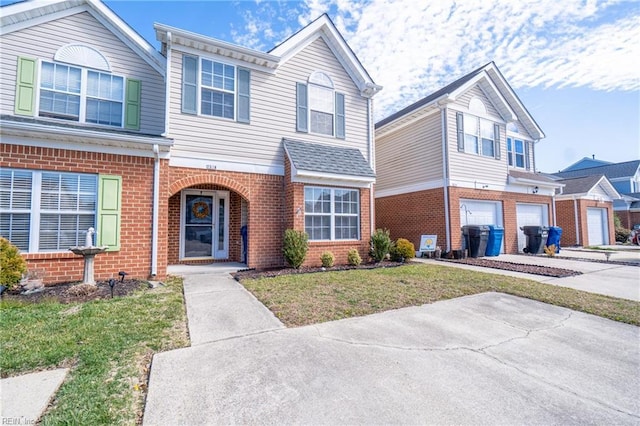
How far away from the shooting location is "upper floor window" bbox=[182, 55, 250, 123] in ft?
26.6

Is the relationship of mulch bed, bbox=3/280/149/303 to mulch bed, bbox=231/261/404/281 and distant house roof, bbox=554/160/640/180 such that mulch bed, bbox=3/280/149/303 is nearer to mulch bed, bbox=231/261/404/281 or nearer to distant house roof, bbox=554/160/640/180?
mulch bed, bbox=231/261/404/281

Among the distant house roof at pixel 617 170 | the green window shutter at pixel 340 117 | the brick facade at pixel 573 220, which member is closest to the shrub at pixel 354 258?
the green window shutter at pixel 340 117

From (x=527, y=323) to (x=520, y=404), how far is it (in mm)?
2384

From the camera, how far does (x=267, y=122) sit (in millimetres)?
9164

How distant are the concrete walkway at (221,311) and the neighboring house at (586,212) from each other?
19.1m

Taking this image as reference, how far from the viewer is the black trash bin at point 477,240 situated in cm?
1136

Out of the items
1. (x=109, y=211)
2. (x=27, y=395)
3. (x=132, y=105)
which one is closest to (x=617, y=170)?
(x=132, y=105)

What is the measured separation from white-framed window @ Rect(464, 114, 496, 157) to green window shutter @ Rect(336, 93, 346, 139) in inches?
223

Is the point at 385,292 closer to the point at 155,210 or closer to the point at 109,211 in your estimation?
the point at 155,210

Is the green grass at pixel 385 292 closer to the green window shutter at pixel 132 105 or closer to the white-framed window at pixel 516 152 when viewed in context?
the green window shutter at pixel 132 105

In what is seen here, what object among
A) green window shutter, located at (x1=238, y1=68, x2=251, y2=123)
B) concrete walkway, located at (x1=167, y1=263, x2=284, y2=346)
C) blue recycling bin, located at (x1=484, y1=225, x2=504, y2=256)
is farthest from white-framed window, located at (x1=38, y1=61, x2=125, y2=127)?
blue recycling bin, located at (x1=484, y1=225, x2=504, y2=256)

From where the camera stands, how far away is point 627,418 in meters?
2.25

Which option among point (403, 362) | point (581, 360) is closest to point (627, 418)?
point (581, 360)

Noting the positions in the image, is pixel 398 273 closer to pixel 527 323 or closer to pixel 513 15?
pixel 527 323
